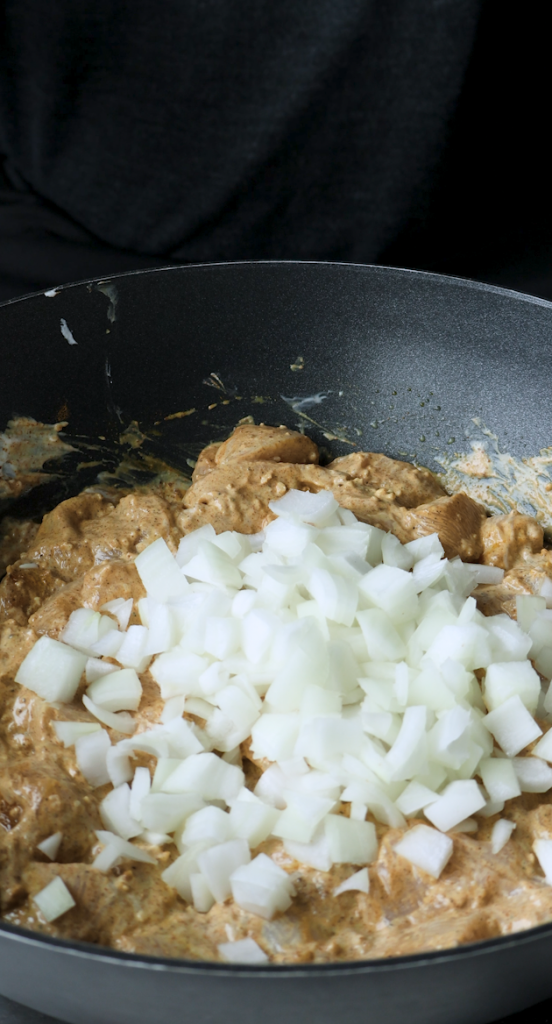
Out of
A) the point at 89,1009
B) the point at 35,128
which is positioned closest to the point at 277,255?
the point at 35,128

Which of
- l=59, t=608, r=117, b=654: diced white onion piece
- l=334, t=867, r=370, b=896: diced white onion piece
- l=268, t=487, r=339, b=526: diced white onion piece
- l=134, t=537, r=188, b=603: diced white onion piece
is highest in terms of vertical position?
l=268, t=487, r=339, b=526: diced white onion piece

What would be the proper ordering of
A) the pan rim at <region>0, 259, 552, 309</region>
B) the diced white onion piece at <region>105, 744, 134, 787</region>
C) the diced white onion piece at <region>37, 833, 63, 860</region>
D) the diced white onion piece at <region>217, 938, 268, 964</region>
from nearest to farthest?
the diced white onion piece at <region>217, 938, 268, 964</region>, the diced white onion piece at <region>37, 833, 63, 860</region>, the diced white onion piece at <region>105, 744, 134, 787</region>, the pan rim at <region>0, 259, 552, 309</region>

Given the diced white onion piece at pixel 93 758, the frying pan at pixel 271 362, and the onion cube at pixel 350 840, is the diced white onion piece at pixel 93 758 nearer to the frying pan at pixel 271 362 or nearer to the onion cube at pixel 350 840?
the onion cube at pixel 350 840

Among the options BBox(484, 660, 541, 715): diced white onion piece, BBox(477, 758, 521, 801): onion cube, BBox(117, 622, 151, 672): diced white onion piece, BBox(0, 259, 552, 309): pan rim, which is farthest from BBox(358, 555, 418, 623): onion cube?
BBox(0, 259, 552, 309): pan rim

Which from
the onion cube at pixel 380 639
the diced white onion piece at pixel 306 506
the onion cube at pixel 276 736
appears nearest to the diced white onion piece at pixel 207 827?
the onion cube at pixel 276 736

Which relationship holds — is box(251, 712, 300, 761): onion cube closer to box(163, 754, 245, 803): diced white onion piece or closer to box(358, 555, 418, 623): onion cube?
box(163, 754, 245, 803): diced white onion piece

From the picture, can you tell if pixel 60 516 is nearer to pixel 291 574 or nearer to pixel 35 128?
pixel 291 574

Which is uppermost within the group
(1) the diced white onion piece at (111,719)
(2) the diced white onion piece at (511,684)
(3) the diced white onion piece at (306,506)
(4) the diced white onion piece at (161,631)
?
(3) the diced white onion piece at (306,506)
